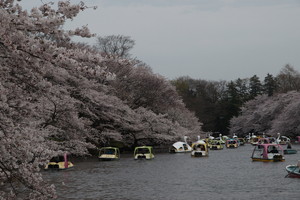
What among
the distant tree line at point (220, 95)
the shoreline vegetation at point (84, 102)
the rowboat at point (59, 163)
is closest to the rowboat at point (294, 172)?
the shoreline vegetation at point (84, 102)

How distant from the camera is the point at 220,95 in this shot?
379 ft

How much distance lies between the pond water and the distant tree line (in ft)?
229

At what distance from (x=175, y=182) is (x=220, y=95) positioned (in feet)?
297

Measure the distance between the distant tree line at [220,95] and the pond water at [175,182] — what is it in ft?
229

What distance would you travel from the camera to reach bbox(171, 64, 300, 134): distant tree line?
10675 cm

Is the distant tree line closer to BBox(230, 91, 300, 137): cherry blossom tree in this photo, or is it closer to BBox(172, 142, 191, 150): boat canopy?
BBox(230, 91, 300, 137): cherry blossom tree

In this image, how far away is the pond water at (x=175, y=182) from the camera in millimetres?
21734

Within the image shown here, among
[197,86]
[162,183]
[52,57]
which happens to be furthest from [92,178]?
[197,86]

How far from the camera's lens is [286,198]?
20156mm

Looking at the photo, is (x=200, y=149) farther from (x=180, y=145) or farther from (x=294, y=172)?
(x=294, y=172)

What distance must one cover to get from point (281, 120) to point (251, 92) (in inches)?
1528

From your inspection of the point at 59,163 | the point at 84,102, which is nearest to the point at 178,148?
the point at 84,102

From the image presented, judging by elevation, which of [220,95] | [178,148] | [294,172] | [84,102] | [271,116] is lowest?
[294,172]

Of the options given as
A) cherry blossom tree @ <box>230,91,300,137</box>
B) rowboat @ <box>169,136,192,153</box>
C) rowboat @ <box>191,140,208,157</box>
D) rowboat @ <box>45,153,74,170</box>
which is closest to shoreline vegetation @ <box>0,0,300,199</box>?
cherry blossom tree @ <box>230,91,300,137</box>
